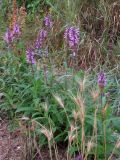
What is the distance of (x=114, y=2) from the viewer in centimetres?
583

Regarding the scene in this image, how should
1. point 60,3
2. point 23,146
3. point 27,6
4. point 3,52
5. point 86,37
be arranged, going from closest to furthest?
point 23,146
point 3,52
point 86,37
point 60,3
point 27,6

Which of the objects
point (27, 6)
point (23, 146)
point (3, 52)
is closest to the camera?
point (23, 146)

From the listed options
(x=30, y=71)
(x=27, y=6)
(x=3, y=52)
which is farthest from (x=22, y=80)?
(x=27, y=6)

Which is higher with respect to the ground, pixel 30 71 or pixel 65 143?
pixel 30 71

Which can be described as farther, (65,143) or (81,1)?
(81,1)

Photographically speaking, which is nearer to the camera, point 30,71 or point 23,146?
point 23,146

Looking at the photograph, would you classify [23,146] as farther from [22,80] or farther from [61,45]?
[61,45]

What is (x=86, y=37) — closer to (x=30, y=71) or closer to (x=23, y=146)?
(x=30, y=71)

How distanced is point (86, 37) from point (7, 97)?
2.12 metres

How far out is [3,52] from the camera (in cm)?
464

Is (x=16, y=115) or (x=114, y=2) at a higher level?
(x=114, y=2)

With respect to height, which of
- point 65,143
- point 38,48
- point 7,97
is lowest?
point 65,143

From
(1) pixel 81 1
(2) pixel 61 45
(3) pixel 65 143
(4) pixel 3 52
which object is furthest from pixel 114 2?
(3) pixel 65 143

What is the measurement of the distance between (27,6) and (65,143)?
13.6ft
